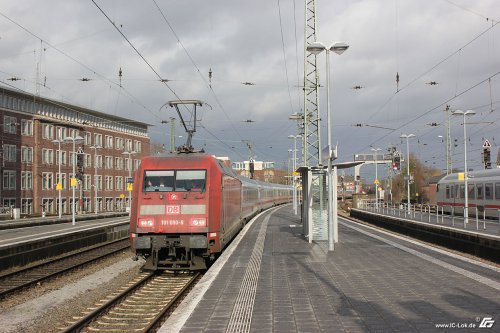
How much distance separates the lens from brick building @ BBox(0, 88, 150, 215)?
56.6 m

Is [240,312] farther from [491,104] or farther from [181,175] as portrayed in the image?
[491,104]

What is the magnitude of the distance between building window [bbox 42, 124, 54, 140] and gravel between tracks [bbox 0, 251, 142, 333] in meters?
50.0

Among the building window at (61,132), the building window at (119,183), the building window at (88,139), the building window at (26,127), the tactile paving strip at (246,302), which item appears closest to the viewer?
the tactile paving strip at (246,302)

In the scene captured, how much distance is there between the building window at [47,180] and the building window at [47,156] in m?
1.50

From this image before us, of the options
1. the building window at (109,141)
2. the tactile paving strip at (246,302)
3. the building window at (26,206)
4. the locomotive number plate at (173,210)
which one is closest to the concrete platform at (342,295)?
the tactile paving strip at (246,302)

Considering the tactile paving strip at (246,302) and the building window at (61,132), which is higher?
the building window at (61,132)

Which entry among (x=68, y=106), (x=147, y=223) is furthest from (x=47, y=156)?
(x=147, y=223)

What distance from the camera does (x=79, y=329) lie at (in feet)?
27.3

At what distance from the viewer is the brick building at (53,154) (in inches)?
2228

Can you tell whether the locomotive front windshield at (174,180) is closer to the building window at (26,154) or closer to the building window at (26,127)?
the building window at (26,127)

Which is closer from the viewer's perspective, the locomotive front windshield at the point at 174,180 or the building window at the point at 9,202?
the locomotive front windshield at the point at 174,180

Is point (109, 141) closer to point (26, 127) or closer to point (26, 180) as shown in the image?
point (26, 127)

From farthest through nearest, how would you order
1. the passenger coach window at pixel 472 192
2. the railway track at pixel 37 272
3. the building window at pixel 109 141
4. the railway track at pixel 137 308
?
the building window at pixel 109 141 → the passenger coach window at pixel 472 192 → the railway track at pixel 37 272 → the railway track at pixel 137 308

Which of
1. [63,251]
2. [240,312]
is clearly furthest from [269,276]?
[63,251]
